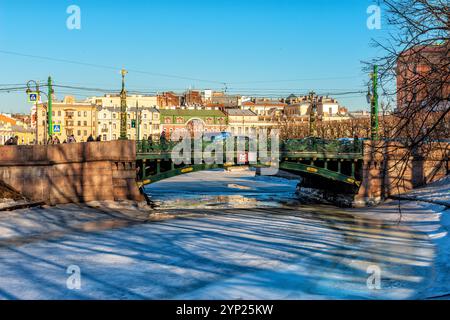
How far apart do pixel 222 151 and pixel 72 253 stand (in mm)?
19293

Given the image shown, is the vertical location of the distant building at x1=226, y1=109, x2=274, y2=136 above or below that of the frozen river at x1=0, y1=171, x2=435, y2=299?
above

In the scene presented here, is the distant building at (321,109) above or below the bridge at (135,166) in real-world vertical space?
above

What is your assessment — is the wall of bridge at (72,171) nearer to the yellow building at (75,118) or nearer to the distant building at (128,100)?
the yellow building at (75,118)

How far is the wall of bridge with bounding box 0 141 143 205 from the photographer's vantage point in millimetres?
37469

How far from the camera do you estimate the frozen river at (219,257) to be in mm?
17094

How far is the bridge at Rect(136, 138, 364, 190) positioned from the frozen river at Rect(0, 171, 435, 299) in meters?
4.47

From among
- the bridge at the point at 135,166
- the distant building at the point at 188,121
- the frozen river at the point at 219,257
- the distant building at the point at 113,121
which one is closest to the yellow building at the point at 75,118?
the distant building at the point at 113,121

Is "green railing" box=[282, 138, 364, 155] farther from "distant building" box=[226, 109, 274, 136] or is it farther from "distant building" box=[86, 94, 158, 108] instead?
"distant building" box=[86, 94, 158, 108]

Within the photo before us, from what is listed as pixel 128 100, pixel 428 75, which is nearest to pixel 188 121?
pixel 128 100

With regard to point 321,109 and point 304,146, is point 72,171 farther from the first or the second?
point 321,109

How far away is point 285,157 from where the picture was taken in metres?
41.4

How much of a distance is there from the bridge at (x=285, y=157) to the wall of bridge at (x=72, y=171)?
1.07 meters

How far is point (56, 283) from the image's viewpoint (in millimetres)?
17812

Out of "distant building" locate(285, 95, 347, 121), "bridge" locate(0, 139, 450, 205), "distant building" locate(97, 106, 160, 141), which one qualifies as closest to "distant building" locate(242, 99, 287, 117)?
"distant building" locate(285, 95, 347, 121)
